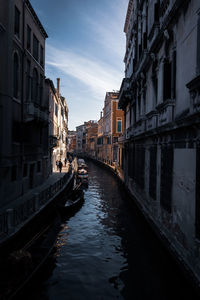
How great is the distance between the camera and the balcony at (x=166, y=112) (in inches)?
341

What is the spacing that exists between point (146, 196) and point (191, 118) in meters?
7.46

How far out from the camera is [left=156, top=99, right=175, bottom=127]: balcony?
866 centimetres

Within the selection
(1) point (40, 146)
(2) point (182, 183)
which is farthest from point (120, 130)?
(2) point (182, 183)

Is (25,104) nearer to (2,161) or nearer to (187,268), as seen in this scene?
(2,161)

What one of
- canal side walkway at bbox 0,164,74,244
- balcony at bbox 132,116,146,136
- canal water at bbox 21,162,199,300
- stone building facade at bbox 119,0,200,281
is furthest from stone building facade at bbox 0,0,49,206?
stone building facade at bbox 119,0,200,281

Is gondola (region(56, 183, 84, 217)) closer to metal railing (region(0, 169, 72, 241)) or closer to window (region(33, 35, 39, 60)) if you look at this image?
metal railing (region(0, 169, 72, 241))

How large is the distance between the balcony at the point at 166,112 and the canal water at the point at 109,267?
498cm

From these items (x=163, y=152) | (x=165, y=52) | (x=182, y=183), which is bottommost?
(x=182, y=183)

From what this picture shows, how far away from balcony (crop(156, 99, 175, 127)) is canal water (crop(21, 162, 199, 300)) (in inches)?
196

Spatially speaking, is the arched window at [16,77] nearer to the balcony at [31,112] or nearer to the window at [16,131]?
the balcony at [31,112]

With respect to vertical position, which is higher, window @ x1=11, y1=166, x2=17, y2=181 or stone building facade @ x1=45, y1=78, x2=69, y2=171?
stone building facade @ x1=45, y1=78, x2=69, y2=171

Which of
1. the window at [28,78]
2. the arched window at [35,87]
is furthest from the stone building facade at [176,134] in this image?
A: the arched window at [35,87]

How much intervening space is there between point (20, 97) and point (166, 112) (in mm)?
8623

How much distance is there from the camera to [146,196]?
1289cm
